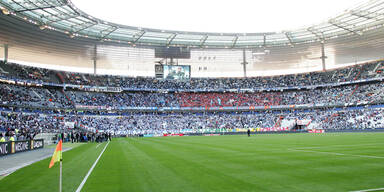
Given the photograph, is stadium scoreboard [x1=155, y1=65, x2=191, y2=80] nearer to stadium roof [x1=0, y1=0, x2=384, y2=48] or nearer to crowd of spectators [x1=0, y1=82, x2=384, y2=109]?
stadium roof [x1=0, y1=0, x2=384, y2=48]

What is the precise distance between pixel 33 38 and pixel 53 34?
377cm

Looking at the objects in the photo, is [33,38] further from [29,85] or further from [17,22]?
[29,85]

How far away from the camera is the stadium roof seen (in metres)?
39.1

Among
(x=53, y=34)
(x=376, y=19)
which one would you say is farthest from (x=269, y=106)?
(x=53, y=34)

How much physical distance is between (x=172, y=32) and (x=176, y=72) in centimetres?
1015

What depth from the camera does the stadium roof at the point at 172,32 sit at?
128 ft

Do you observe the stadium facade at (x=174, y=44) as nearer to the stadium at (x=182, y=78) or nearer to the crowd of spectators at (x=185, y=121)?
the stadium at (x=182, y=78)

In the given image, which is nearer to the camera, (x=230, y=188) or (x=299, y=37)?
(x=230, y=188)

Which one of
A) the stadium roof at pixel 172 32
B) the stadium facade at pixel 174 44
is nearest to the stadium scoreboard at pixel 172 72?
the stadium facade at pixel 174 44

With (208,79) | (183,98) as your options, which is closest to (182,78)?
(183,98)

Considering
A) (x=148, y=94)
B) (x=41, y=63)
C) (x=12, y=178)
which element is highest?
(x=41, y=63)

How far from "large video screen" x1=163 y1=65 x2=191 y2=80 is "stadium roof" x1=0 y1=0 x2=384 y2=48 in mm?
5281

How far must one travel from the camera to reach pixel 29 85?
58.1 m

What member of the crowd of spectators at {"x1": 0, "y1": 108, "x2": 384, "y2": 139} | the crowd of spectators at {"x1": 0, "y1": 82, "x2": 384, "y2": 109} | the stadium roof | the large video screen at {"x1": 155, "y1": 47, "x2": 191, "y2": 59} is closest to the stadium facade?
the stadium roof
